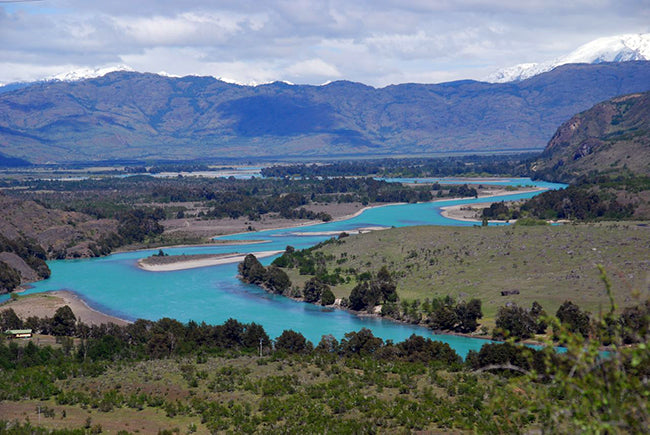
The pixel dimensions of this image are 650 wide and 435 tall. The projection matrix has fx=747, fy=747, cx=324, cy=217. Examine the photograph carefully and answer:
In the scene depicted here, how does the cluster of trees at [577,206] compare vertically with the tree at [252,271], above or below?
above

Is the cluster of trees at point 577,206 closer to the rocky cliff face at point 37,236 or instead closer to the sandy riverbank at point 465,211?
the sandy riverbank at point 465,211

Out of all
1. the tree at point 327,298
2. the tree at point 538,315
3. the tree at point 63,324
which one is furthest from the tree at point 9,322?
the tree at point 538,315

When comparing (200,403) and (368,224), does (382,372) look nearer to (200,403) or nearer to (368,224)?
(200,403)

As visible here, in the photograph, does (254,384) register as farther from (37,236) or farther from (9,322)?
(37,236)

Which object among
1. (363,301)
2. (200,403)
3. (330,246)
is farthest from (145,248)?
(200,403)

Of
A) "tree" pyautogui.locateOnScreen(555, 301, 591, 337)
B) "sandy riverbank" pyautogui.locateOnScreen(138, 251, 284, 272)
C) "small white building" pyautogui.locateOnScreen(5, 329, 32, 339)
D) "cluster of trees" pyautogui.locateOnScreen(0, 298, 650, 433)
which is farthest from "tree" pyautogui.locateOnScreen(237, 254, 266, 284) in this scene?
"tree" pyautogui.locateOnScreen(555, 301, 591, 337)

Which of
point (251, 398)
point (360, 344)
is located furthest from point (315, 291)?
point (251, 398)
